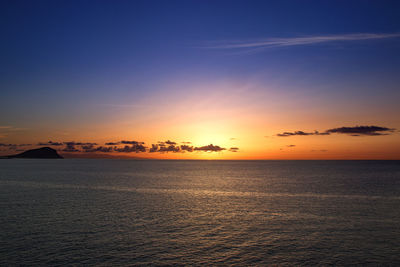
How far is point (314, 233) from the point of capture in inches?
→ 1260

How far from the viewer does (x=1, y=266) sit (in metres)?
22.1

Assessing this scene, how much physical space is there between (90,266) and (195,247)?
8.99 m

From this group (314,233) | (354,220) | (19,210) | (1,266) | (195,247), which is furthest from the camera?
(19,210)

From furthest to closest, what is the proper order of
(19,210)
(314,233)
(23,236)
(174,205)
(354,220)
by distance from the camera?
(174,205), (19,210), (354,220), (314,233), (23,236)

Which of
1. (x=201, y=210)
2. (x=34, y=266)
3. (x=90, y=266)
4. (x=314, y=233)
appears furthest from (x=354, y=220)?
(x=34, y=266)

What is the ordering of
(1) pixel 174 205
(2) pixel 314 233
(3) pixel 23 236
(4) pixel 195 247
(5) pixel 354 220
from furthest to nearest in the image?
(1) pixel 174 205 → (5) pixel 354 220 → (2) pixel 314 233 → (3) pixel 23 236 → (4) pixel 195 247

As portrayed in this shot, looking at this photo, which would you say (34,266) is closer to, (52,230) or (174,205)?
→ (52,230)

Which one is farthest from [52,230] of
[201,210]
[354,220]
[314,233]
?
[354,220]

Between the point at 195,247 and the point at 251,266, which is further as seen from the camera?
the point at 195,247

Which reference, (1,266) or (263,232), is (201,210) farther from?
(1,266)

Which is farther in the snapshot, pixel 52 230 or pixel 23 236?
pixel 52 230

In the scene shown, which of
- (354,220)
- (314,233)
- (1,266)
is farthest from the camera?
(354,220)

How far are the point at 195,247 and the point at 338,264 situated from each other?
1161cm

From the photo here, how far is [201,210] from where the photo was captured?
4634 centimetres
